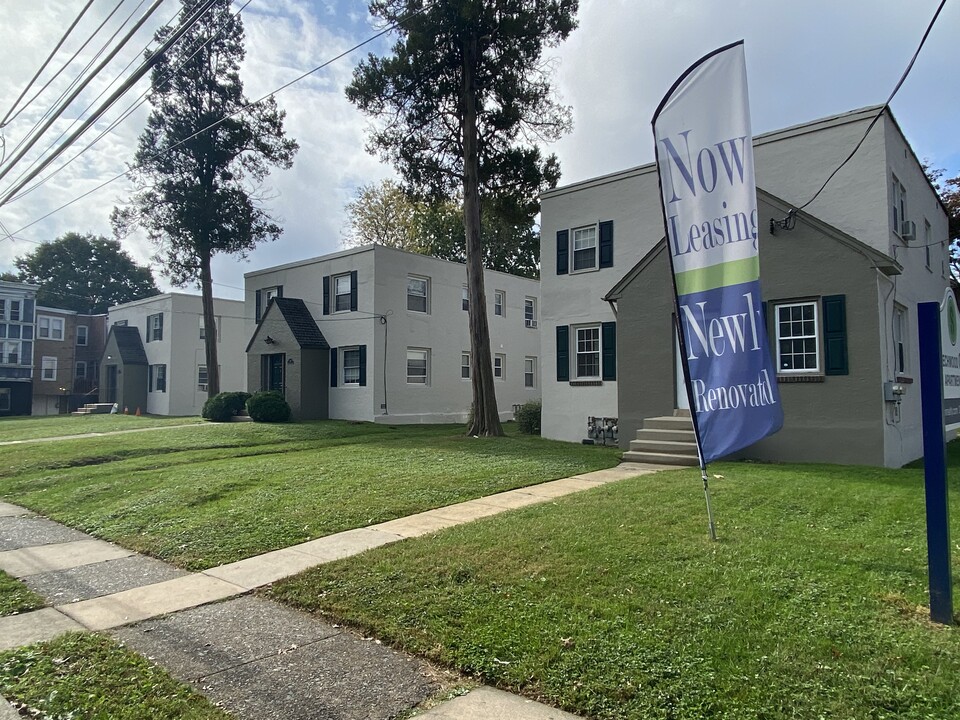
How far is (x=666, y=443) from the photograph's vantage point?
12125mm

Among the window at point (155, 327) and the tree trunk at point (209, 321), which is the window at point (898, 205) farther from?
the window at point (155, 327)

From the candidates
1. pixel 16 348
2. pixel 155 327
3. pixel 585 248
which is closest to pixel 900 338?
pixel 585 248

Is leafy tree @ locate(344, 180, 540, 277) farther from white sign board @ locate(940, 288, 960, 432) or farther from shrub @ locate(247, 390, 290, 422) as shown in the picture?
white sign board @ locate(940, 288, 960, 432)

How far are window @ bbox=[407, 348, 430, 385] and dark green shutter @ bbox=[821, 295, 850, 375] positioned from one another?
15332mm

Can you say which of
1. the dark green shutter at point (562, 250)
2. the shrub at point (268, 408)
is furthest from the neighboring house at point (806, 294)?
the shrub at point (268, 408)

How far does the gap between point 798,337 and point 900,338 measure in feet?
8.22

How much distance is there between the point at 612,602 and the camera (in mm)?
4445

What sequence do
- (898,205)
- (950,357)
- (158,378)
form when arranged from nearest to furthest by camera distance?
1. (950,357)
2. (898,205)
3. (158,378)

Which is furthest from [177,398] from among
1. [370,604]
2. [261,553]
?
[370,604]

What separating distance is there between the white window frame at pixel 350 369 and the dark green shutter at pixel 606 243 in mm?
10862

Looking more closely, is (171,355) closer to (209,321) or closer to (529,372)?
(209,321)

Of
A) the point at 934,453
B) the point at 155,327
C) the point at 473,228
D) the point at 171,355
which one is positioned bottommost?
the point at 934,453

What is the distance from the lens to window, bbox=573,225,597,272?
1681 centimetres

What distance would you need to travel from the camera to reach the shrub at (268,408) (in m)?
22.9
